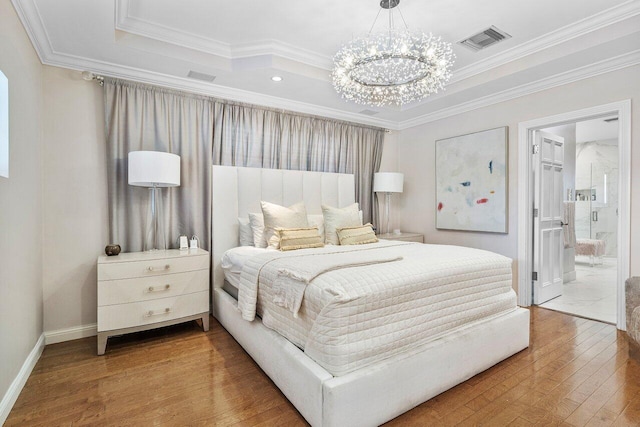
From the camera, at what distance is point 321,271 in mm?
1863

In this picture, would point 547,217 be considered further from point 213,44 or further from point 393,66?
point 213,44

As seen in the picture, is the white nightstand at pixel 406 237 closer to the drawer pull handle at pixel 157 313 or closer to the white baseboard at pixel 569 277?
the white baseboard at pixel 569 277

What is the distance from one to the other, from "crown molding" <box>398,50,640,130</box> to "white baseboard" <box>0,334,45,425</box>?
4.84 meters

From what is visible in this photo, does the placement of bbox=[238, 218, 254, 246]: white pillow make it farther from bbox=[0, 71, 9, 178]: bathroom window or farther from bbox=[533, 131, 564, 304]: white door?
bbox=[533, 131, 564, 304]: white door

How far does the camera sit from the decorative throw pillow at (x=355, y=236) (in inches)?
134

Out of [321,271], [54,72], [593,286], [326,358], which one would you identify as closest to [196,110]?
[54,72]

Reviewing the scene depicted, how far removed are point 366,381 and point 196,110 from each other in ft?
9.95

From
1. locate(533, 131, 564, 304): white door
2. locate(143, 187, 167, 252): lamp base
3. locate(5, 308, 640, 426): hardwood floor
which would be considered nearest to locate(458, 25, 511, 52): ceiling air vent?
A: locate(533, 131, 564, 304): white door

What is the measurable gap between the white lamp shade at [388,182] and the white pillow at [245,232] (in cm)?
200

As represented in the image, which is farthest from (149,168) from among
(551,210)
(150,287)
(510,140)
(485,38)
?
(551,210)

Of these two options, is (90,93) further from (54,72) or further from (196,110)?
(196,110)

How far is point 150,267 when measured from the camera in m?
2.61

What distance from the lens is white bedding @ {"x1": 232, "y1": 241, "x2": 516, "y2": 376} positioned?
160cm

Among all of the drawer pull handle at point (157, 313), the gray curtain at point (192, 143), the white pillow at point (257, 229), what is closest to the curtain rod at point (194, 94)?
the gray curtain at point (192, 143)
